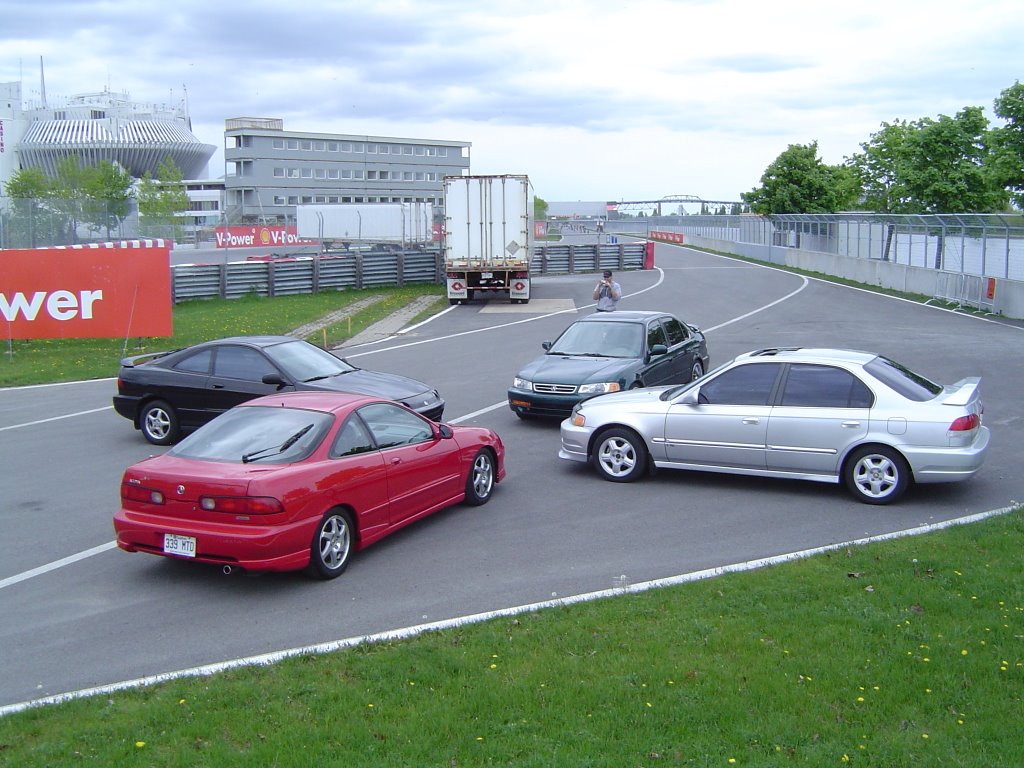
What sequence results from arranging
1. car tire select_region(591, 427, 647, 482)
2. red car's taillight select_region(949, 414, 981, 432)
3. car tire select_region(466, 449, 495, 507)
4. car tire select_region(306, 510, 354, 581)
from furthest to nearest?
car tire select_region(591, 427, 647, 482) < car tire select_region(466, 449, 495, 507) < red car's taillight select_region(949, 414, 981, 432) < car tire select_region(306, 510, 354, 581)

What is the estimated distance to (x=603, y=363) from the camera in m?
13.3

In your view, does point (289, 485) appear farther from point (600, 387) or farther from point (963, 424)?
point (600, 387)

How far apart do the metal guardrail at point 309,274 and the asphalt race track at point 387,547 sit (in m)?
15.0

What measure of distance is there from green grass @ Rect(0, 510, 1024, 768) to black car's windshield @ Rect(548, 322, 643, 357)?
7.38 meters

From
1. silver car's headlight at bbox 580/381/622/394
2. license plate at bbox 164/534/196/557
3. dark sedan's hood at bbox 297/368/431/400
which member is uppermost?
dark sedan's hood at bbox 297/368/431/400

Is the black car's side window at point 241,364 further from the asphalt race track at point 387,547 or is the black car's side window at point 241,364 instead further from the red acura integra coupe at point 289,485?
the red acura integra coupe at point 289,485

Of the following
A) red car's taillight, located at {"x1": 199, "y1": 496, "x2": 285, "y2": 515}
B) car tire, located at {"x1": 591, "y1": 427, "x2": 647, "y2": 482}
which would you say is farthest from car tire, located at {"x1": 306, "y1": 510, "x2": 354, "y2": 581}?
car tire, located at {"x1": 591, "y1": 427, "x2": 647, "y2": 482}

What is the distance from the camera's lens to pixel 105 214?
3503 cm

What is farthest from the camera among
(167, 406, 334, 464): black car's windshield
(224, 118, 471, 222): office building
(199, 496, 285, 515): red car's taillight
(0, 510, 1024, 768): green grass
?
(224, 118, 471, 222): office building

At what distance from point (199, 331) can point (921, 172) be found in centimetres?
3431

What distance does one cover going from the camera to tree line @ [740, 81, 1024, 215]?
32.0 metres

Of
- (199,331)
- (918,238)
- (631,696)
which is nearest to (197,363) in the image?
(631,696)

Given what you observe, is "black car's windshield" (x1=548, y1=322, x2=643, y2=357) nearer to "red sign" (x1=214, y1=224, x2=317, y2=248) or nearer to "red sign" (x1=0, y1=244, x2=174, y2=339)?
"red sign" (x1=0, y1=244, x2=174, y2=339)

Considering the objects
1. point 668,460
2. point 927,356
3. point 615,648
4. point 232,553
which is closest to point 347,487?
point 232,553
